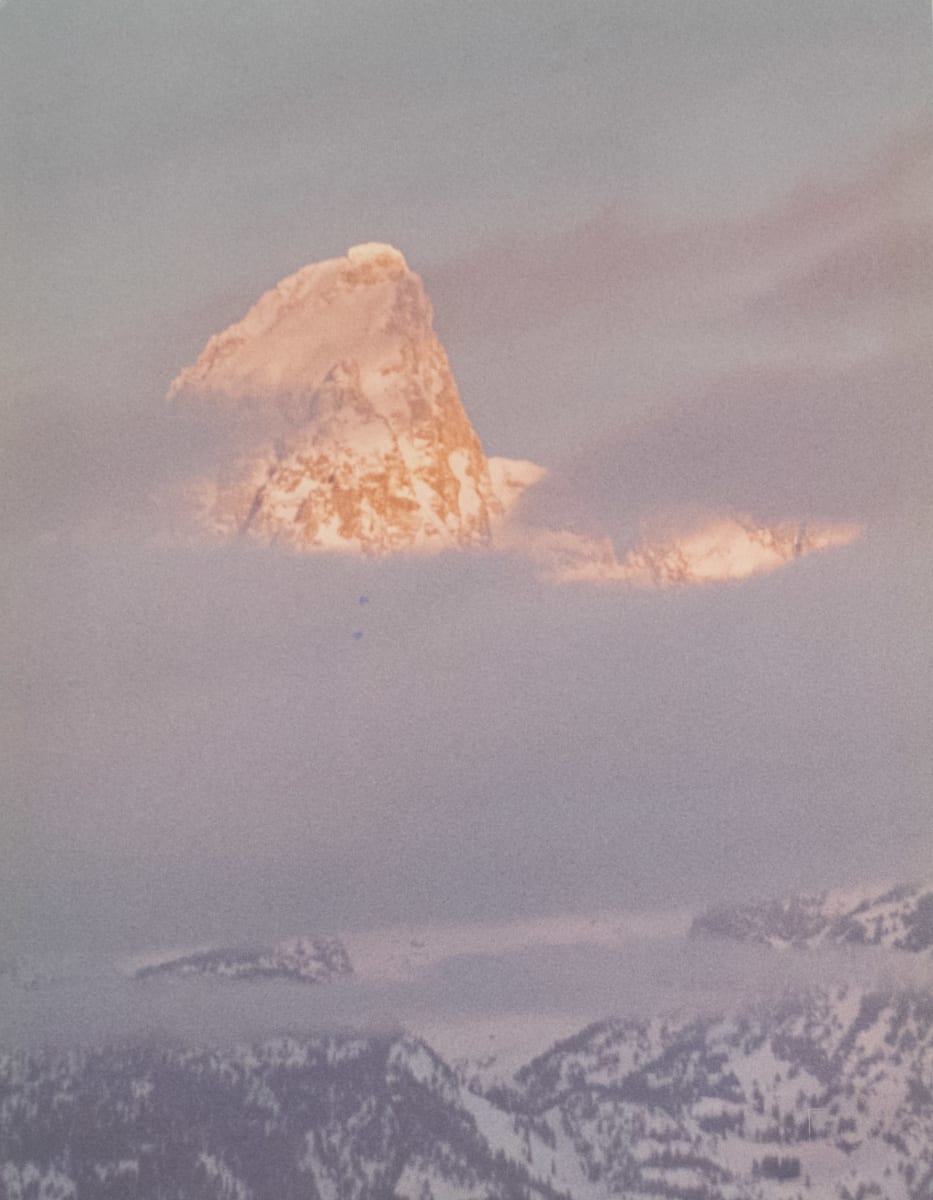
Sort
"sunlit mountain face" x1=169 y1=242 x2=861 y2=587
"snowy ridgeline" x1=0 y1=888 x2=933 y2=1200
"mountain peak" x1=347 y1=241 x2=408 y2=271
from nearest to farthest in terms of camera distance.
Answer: "snowy ridgeline" x1=0 y1=888 x2=933 y2=1200, "sunlit mountain face" x1=169 y1=242 x2=861 y2=587, "mountain peak" x1=347 y1=241 x2=408 y2=271

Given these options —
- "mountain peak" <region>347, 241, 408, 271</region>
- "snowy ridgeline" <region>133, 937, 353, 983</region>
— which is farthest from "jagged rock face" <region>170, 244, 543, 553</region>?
"snowy ridgeline" <region>133, 937, 353, 983</region>

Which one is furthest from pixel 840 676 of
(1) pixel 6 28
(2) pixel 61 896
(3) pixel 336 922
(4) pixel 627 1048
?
(1) pixel 6 28

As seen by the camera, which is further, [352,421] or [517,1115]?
[352,421]

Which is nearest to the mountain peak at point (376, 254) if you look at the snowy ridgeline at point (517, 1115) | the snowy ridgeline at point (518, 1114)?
the snowy ridgeline at point (518, 1114)

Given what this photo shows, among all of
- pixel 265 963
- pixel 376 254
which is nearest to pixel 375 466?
pixel 376 254

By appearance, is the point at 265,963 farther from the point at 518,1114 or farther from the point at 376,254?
the point at 376,254

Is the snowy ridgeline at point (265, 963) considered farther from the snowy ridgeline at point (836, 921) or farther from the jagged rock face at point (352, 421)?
the jagged rock face at point (352, 421)

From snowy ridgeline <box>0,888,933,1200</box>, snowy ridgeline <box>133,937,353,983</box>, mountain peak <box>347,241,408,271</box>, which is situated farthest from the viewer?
mountain peak <box>347,241,408,271</box>

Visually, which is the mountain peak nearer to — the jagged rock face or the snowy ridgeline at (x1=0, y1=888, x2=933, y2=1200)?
the jagged rock face
